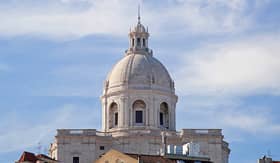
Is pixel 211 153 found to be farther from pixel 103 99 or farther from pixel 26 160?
pixel 26 160

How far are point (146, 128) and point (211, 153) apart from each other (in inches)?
423

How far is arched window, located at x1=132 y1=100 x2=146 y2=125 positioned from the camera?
163 m

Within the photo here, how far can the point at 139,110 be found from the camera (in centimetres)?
16350

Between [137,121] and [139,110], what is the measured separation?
180 centimetres

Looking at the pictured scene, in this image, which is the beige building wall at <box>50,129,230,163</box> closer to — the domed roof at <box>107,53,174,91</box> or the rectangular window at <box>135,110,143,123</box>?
the rectangular window at <box>135,110,143,123</box>

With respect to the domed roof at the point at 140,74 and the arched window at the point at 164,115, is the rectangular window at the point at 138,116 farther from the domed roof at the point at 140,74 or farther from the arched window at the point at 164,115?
the domed roof at the point at 140,74

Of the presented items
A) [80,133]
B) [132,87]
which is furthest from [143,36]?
[80,133]

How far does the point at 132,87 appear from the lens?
6457 inches

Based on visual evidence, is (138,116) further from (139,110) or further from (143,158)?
(143,158)

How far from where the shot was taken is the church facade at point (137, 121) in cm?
15600

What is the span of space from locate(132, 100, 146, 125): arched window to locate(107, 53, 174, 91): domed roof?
2301mm

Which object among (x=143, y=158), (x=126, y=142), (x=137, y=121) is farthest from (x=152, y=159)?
(x=137, y=121)

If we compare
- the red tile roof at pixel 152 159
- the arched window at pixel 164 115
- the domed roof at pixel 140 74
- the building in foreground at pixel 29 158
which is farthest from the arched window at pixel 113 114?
the red tile roof at pixel 152 159

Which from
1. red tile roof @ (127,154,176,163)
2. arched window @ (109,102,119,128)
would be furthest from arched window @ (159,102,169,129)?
red tile roof @ (127,154,176,163)
